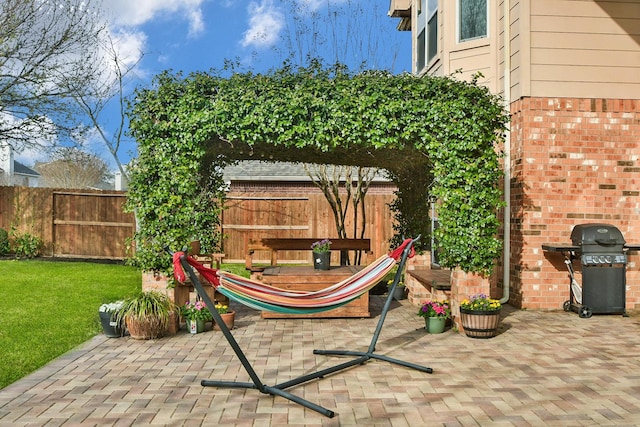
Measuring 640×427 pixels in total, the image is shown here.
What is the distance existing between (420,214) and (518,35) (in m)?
3.15

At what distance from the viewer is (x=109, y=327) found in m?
6.68

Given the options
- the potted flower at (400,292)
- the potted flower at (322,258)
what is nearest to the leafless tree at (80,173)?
the potted flower at (400,292)

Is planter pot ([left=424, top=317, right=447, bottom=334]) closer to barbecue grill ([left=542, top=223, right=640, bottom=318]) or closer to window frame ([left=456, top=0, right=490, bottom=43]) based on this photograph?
barbecue grill ([left=542, top=223, right=640, bottom=318])

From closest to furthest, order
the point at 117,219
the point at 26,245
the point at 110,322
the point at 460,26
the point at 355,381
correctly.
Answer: the point at 355,381
the point at 110,322
the point at 460,26
the point at 26,245
the point at 117,219

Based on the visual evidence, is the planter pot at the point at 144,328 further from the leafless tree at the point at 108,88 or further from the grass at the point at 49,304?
the leafless tree at the point at 108,88

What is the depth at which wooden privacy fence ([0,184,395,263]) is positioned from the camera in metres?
14.7

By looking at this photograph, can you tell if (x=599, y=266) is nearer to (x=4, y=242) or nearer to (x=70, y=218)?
(x=70, y=218)

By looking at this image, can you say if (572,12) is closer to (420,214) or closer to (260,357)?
(420,214)

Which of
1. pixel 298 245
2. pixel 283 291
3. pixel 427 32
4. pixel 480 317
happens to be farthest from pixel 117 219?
pixel 283 291

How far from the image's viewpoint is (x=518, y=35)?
8594 millimetres

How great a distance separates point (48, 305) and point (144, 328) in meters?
3.12

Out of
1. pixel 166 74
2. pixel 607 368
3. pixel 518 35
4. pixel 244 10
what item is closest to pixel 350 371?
pixel 607 368

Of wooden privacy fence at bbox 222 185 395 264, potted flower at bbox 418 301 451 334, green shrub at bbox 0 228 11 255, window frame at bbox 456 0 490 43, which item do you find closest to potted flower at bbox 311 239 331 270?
potted flower at bbox 418 301 451 334

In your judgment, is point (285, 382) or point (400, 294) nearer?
point (285, 382)
